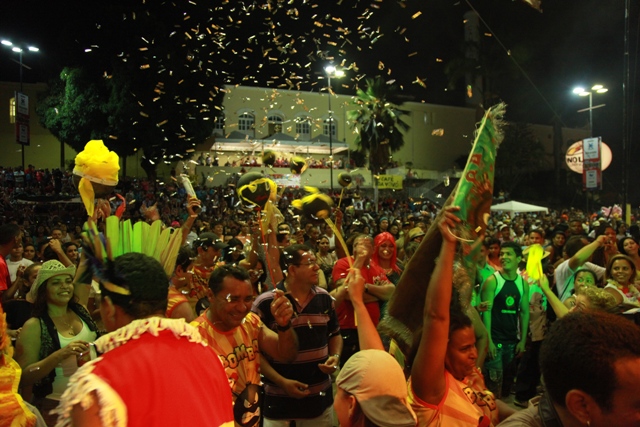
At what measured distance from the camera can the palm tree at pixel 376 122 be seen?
36656 millimetres

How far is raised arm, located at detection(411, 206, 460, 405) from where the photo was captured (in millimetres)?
2193

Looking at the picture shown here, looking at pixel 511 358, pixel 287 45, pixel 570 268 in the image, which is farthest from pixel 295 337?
pixel 287 45

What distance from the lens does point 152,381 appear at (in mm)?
1893

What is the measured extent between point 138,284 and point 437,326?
125 centimetres

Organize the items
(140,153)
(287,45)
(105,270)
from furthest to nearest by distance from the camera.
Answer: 1. (140,153)
2. (287,45)
3. (105,270)

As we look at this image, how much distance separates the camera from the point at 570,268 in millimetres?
6625

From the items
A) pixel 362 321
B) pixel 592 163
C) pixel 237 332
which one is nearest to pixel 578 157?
pixel 592 163

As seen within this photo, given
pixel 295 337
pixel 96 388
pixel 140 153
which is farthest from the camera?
pixel 140 153

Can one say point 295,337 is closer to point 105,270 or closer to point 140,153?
point 105,270

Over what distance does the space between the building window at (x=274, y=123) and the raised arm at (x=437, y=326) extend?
1281 inches

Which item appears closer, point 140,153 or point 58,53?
point 58,53

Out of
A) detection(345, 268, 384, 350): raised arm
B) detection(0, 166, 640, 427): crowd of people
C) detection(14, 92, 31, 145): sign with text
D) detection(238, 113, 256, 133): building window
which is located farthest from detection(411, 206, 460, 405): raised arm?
detection(238, 113, 256, 133): building window

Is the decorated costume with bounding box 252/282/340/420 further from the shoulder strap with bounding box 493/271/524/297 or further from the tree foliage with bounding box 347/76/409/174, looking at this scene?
the tree foliage with bounding box 347/76/409/174

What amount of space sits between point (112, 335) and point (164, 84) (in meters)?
24.8
